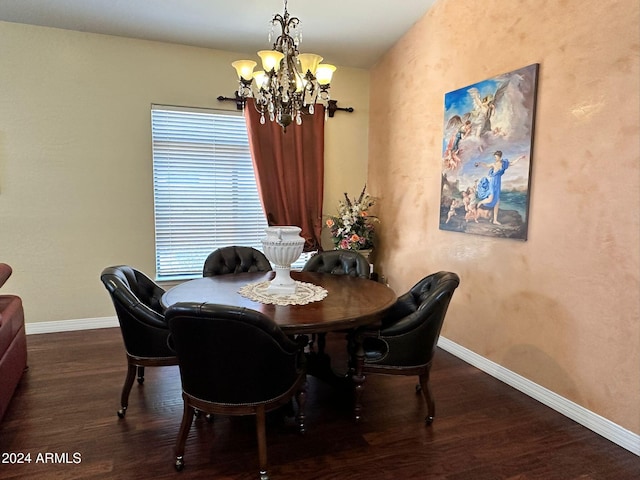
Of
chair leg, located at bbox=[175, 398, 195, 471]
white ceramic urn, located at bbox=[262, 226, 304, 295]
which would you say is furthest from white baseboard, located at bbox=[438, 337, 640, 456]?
chair leg, located at bbox=[175, 398, 195, 471]

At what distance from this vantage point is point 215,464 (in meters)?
2.04

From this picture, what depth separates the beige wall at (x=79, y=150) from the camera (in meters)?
3.73

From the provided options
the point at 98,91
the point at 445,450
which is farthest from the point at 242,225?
the point at 445,450

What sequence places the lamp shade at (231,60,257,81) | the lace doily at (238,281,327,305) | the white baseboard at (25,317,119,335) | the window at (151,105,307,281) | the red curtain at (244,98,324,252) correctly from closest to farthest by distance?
1. the lace doily at (238,281,327,305)
2. the lamp shade at (231,60,257,81)
3. the white baseboard at (25,317,119,335)
4. the window at (151,105,307,281)
5. the red curtain at (244,98,324,252)

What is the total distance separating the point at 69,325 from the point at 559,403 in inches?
174

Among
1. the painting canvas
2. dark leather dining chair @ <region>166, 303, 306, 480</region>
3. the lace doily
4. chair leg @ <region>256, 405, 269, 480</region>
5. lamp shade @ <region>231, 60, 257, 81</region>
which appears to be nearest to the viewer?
dark leather dining chair @ <region>166, 303, 306, 480</region>

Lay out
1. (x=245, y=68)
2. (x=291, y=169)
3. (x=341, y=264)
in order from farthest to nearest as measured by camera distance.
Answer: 1. (x=291, y=169)
2. (x=341, y=264)
3. (x=245, y=68)

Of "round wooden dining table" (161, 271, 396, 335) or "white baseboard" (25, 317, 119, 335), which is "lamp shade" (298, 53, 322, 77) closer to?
"round wooden dining table" (161, 271, 396, 335)

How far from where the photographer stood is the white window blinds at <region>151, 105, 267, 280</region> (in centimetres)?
425

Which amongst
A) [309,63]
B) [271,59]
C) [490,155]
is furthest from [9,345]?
[490,155]

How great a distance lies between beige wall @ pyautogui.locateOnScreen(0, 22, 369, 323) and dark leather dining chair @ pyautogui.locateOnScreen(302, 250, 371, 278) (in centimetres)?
193

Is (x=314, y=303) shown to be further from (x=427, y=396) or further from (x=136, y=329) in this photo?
(x=136, y=329)

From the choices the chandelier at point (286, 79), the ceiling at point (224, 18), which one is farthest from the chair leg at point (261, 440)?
the ceiling at point (224, 18)

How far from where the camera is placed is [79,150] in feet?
12.8
